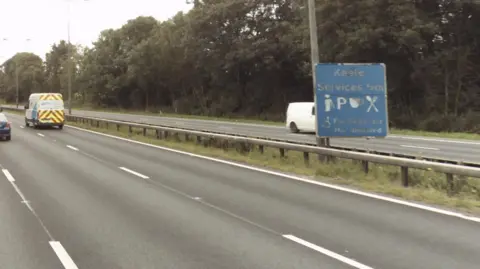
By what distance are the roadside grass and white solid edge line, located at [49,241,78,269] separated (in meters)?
6.03

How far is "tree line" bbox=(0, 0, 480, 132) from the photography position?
3512cm

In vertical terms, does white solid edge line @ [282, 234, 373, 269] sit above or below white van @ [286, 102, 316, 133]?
below

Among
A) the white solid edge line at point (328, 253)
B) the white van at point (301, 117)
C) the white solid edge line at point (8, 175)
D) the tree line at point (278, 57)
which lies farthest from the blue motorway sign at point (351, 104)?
the tree line at point (278, 57)

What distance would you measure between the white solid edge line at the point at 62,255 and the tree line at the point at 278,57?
29.2 meters

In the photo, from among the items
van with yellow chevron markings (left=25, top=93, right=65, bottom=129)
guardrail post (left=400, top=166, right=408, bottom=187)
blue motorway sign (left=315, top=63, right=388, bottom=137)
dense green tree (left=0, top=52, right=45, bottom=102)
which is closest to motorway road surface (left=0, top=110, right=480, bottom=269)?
guardrail post (left=400, top=166, right=408, bottom=187)

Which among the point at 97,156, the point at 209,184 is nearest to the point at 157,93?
the point at 97,156

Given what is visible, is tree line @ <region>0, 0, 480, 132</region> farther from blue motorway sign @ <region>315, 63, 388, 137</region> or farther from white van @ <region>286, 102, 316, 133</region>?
blue motorway sign @ <region>315, 63, 388, 137</region>

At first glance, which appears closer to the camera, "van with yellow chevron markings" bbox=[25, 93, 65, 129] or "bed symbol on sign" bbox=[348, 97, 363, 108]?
"bed symbol on sign" bbox=[348, 97, 363, 108]

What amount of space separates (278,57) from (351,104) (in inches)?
1425

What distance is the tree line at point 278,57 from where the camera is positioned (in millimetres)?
35125

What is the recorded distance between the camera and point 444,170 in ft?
33.0

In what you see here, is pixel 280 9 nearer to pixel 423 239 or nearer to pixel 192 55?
pixel 192 55

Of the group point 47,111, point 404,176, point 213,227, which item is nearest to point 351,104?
point 404,176

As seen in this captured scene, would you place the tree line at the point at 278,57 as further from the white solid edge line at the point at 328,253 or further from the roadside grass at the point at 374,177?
the white solid edge line at the point at 328,253
